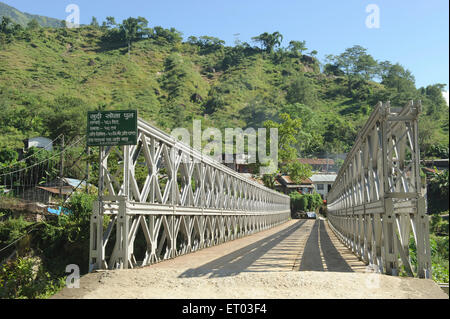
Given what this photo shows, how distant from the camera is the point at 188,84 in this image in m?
141

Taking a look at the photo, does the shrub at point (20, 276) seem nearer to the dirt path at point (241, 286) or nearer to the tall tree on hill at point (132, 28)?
the dirt path at point (241, 286)

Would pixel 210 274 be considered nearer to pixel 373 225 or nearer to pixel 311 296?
pixel 311 296

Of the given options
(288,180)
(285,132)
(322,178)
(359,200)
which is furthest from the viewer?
(322,178)

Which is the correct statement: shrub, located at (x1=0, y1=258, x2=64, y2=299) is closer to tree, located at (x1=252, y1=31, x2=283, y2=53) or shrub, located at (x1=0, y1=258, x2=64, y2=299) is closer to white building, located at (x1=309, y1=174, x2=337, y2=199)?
white building, located at (x1=309, y1=174, x2=337, y2=199)

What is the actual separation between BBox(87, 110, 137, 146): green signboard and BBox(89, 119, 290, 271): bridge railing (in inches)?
11.0

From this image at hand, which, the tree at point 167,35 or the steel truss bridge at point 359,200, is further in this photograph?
the tree at point 167,35

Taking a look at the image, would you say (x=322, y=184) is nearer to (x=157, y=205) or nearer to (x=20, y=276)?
(x=20, y=276)

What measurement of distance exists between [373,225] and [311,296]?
4403 millimetres

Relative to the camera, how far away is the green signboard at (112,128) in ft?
31.7

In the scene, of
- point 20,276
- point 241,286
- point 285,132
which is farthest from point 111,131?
point 285,132

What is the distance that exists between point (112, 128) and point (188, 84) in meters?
133

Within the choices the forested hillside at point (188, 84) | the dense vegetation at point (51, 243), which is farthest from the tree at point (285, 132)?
the dense vegetation at point (51, 243)

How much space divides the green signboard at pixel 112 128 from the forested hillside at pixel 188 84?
4990 cm

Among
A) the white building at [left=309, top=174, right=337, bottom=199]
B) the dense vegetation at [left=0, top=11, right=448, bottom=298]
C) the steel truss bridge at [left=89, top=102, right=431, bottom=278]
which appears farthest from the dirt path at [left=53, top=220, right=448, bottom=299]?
the white building at [left=309, top=174, right=337, bottom=199]
